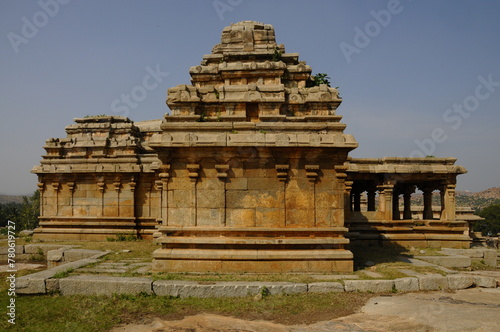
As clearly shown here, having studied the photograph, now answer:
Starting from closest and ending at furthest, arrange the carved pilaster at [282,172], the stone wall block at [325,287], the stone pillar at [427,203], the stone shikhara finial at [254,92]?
the stone wall block at [325,287] → the carved pilaster at [282,172] → the stone shikhara finial at [254,92] → the stone pillar at [427,203]

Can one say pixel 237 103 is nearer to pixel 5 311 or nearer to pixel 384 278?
pixel 384 278

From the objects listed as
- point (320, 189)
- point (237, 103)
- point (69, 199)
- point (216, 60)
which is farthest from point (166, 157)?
point (69, 199)

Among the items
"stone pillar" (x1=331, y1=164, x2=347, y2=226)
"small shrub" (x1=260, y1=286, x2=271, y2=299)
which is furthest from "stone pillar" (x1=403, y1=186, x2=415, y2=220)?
"small shrub" (x1=260, y1=286, x2=271, y2=299)

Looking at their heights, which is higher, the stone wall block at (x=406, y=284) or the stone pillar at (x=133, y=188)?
the stone pillar at (x=133, y=188)

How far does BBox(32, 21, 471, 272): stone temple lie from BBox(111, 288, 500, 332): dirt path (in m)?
2.47

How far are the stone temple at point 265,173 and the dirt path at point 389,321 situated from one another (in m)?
2.47

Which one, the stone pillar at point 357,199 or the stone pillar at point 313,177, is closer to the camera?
the stone pillar at point 313,177

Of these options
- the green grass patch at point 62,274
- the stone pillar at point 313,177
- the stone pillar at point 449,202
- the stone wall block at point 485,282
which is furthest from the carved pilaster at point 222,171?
the stone pillar at point 449,202

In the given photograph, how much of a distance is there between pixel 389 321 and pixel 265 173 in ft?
14.9

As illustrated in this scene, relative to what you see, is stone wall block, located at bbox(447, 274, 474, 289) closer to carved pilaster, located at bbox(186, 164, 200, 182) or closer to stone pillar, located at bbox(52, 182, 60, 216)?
carved pilaster, located at bbox(186, 164, 200, 182)

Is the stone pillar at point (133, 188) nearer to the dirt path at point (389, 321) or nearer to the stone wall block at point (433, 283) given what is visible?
the dirt path at point (389, 321)

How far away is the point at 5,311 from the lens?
6547 mm

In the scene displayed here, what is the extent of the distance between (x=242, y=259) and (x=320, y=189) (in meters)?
2.77

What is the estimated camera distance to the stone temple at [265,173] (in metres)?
8.93
